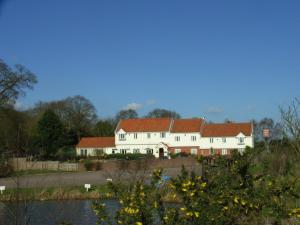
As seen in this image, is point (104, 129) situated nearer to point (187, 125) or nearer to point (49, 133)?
point (187, 125)

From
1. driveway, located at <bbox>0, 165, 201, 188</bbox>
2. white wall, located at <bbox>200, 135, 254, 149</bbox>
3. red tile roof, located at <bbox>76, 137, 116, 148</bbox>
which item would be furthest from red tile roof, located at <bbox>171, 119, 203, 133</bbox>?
driveway, located at <bbox>0, 165, 201, 188</bbox>

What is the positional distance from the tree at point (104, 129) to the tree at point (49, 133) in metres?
25.0

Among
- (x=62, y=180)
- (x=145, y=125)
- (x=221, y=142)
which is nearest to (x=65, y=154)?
(x=145, y=125)

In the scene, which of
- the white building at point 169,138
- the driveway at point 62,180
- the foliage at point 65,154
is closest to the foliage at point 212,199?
the driveway at point 62,180

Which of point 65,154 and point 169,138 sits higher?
point 169,138

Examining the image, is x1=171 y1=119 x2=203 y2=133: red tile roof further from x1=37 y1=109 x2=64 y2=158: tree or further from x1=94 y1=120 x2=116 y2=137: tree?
x1=37 y1=109 x2=64 y2=158: tree

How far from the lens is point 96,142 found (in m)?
87.6

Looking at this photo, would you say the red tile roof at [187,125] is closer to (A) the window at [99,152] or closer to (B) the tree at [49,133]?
(A) the window at [99,152]

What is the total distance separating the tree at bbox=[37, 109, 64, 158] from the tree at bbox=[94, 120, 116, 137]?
24962mm

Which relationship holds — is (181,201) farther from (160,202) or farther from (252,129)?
(252,129)

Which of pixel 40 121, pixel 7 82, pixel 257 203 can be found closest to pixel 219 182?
pixel 257 203

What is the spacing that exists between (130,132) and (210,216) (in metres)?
83.0

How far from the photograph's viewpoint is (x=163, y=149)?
87.3 metres

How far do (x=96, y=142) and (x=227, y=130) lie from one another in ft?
74.3
